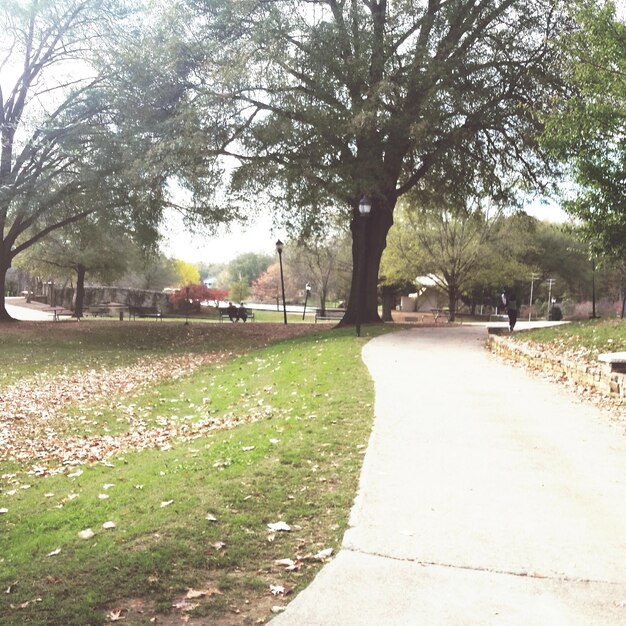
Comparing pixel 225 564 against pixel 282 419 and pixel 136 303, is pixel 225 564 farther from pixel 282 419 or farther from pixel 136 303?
pixel 136 303

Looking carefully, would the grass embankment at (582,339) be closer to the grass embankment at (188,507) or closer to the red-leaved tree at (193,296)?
the grass embankment at (188,507)

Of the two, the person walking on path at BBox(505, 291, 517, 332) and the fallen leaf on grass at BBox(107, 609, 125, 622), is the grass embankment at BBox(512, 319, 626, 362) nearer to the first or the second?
the person walking on path at BBox(505, 291, 517, 332)

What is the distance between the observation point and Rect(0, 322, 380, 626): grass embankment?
11.9 feet

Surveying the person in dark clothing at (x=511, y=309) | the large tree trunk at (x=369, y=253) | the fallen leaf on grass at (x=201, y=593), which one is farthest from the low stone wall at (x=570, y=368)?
the large tree trunk at (x=369, y=253)

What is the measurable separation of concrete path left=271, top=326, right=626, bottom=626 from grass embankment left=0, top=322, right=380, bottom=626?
305 mm

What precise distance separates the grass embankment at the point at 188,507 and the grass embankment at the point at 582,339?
426 cm

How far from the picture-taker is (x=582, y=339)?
13.3 m

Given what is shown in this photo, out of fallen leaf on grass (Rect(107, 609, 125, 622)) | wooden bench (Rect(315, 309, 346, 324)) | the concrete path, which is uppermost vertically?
wooden bench (Rect(315, 309, 346, 324))

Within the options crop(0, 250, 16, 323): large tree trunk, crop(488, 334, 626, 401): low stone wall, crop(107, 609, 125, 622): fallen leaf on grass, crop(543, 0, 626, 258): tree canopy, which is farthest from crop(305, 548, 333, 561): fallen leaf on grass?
crop(0, 250, 16, 323): large tree trunk

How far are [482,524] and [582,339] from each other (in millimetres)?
9913

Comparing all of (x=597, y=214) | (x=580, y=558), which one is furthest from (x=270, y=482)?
(x=597, y=214)

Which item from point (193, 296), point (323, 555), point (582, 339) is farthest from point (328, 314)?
point (323, 555)

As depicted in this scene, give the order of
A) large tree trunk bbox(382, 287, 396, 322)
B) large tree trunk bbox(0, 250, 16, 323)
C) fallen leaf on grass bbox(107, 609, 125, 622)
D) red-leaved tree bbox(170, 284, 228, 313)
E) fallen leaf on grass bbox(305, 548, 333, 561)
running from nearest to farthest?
1. fallen leaf on grass bbox(107, 609, 125, 622)
2. fallen leaf on grass bbox(305, 548, 333, 561)
3. large tree trunk bbox(0, 250, 16, 323)
4. large tree trunk bbox(382, 287, 396, 322)
5. red-leaved tree bbox(170, 284, 228, 313)

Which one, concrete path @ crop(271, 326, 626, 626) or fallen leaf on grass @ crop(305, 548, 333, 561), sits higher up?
concrete path @ crop(271, 326, 626, 626)
